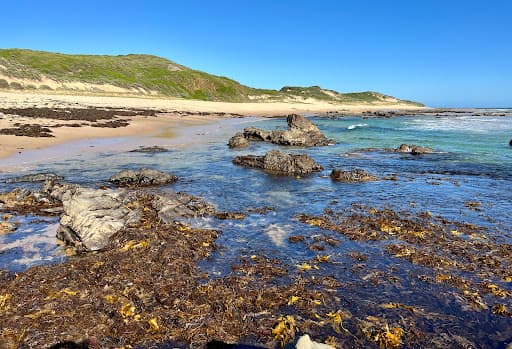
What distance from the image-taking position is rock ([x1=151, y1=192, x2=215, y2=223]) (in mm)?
11645

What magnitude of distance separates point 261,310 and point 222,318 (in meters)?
0.76

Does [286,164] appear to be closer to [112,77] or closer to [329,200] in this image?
[329,200]

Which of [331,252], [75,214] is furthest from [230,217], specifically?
[75,214]

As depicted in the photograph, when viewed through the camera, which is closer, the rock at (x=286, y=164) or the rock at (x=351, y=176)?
the rock at (x=351, y=176)

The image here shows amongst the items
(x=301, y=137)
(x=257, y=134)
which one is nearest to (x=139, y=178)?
(x=301, y=137)

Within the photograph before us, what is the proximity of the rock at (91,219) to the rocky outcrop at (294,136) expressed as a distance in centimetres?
1910

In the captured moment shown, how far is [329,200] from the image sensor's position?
1420 cm

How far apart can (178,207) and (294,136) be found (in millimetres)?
22173

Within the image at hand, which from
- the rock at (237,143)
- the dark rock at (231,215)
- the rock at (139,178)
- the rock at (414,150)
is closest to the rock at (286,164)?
the rock at (139,178)

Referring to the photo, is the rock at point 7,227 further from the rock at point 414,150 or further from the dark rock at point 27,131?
the rock at point 414,150

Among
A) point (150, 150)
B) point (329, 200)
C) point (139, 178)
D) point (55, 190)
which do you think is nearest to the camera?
point (55, 190)

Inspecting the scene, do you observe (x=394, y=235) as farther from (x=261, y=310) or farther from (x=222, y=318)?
(x=222, y=318)

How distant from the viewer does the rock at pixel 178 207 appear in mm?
11645

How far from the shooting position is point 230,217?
1183cm
